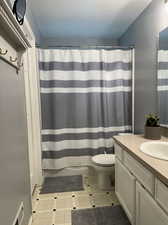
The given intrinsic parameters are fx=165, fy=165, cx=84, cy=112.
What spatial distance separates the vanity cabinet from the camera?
3.37 feet

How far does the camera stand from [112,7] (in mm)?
2186

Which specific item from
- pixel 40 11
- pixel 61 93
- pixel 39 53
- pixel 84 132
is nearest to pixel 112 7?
pixel 40 11

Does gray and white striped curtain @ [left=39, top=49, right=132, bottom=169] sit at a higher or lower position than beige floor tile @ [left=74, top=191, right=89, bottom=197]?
higher

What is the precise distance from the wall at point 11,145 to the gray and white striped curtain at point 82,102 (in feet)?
3.15

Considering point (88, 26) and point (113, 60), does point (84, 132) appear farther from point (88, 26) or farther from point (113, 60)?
point (88, 26)

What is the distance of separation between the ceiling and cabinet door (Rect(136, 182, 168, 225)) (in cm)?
213

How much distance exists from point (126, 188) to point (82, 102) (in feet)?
4.44

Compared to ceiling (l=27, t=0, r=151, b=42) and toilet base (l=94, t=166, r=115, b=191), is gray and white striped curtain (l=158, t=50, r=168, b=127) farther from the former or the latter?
toilet base (l=94, t=166, r=115, b=191)

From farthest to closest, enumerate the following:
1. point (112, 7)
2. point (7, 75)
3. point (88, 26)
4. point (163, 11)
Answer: point (88, 26)
point (112, 7)
point (163, 11)
point (7, 75)

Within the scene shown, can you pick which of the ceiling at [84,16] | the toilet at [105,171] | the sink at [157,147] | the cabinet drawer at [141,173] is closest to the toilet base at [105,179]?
the toilet at [105,171]

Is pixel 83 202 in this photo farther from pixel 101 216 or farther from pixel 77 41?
pixel 77 41

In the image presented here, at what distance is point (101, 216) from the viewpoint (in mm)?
1759

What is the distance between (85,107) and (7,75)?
152 cm

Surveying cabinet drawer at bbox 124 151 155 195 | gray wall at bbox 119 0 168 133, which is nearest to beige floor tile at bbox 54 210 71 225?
cabinet drawer at bbox 124 151 155 195
